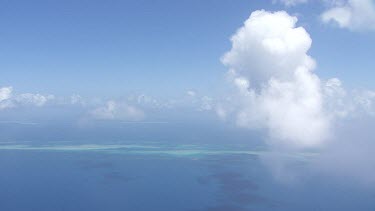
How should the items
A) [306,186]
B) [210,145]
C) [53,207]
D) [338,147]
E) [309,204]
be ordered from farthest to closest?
[210,145]
[338,147]
[306,186]
[309,204]
[53,207]

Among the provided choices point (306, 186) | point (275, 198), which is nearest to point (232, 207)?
point (275, 198)

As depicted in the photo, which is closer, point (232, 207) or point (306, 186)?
point (232, 207)

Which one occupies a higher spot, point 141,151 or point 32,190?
point 141,151

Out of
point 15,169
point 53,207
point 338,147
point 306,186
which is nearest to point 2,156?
point 15,169

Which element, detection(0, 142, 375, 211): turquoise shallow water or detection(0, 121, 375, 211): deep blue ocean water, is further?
detection(0, 142, 375, 211): turquoise shallow water

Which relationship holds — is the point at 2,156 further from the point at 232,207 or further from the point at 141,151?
the point at 232,207

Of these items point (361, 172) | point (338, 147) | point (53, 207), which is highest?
Answer: point (338, 147)

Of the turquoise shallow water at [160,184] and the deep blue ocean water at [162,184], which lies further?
the turquoise shallow water at [160,184]

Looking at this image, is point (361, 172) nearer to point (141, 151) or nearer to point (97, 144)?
point (141, 151)

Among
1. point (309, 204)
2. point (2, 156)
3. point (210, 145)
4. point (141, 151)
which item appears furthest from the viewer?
point (210, 145)
